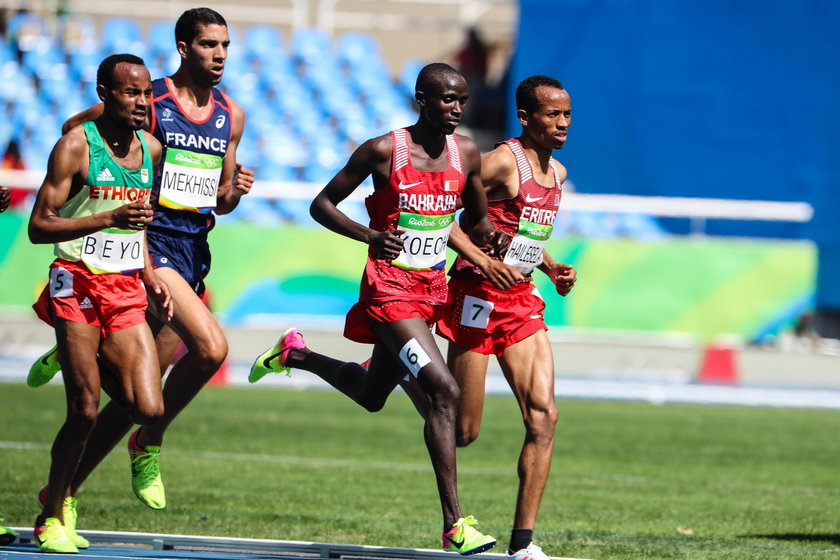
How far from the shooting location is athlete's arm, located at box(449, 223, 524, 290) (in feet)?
24.9

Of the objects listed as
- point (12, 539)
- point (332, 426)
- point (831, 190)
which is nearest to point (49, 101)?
point (332, 426)

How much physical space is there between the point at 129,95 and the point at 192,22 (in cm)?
86

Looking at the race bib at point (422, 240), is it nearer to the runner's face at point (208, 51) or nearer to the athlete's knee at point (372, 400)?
the athlete's knee at point (372, 400)

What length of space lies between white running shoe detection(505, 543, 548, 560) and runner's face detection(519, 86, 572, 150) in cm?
230

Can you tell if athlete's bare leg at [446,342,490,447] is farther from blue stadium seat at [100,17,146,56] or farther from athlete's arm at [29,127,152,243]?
blue stadium seat at [100,17,146,56]

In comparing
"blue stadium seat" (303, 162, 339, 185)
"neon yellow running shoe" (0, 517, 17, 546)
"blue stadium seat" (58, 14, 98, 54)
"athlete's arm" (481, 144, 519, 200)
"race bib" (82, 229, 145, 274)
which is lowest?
"neon yellow running shoe" (0, 517, 17, 546)

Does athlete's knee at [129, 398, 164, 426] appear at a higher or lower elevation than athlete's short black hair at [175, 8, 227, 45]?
lower

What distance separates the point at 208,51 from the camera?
8.11m

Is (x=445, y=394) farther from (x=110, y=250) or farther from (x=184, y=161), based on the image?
(x=184, y=161)

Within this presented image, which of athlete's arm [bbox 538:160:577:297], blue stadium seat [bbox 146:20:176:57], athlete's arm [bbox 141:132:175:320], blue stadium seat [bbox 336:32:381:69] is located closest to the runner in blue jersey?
athlete's arm [bbox 141:132:175:320]

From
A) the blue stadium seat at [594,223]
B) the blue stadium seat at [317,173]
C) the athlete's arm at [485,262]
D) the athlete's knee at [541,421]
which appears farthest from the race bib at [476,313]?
the blue stadium seat at [317,173]

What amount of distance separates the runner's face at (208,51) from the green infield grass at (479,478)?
3.16 m

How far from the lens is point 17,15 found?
27594 mm

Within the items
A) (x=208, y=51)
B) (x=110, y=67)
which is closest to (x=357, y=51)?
(x=208, y=51)
